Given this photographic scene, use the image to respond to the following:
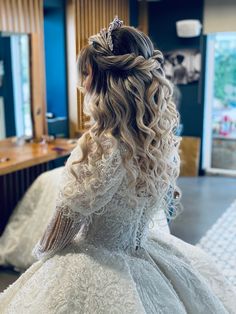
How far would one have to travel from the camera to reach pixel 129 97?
51.5 inches

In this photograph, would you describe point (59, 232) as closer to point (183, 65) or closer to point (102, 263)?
point (102, 263)

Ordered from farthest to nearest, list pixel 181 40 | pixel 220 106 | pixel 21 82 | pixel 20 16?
pixel 220 106
pixel 181 40
pixel 21 82
pixel 20 16

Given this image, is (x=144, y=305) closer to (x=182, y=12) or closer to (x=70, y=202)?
(x=70, y=202)

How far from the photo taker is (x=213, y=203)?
188 inches

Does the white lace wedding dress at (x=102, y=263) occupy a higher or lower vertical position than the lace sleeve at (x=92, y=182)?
lower

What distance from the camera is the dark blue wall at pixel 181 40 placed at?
585 cm

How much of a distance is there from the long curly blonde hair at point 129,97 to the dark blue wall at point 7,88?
8.78ft

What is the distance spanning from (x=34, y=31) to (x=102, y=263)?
10.2 feet

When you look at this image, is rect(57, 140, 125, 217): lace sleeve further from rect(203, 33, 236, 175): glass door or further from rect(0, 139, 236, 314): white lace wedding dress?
rect(203, 33, 236, 175): glass door

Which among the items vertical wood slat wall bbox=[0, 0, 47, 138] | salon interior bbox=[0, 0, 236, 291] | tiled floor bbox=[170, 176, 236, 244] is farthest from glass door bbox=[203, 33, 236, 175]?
vertical wood slat wall bbox=[0, 0, 47, 138]

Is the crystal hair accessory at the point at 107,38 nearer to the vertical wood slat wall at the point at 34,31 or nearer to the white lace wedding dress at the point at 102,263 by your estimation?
the white lace wedding dress at the point at 102,263

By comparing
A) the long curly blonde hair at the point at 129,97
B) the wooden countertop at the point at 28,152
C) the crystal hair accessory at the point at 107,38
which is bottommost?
the wooden countertop at the point at 28,152

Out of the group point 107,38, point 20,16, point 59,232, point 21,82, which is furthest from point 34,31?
point 59,232

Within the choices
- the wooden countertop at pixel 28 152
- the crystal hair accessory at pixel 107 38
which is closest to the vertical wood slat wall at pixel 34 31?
the wooden countertop at pixel 28 152
